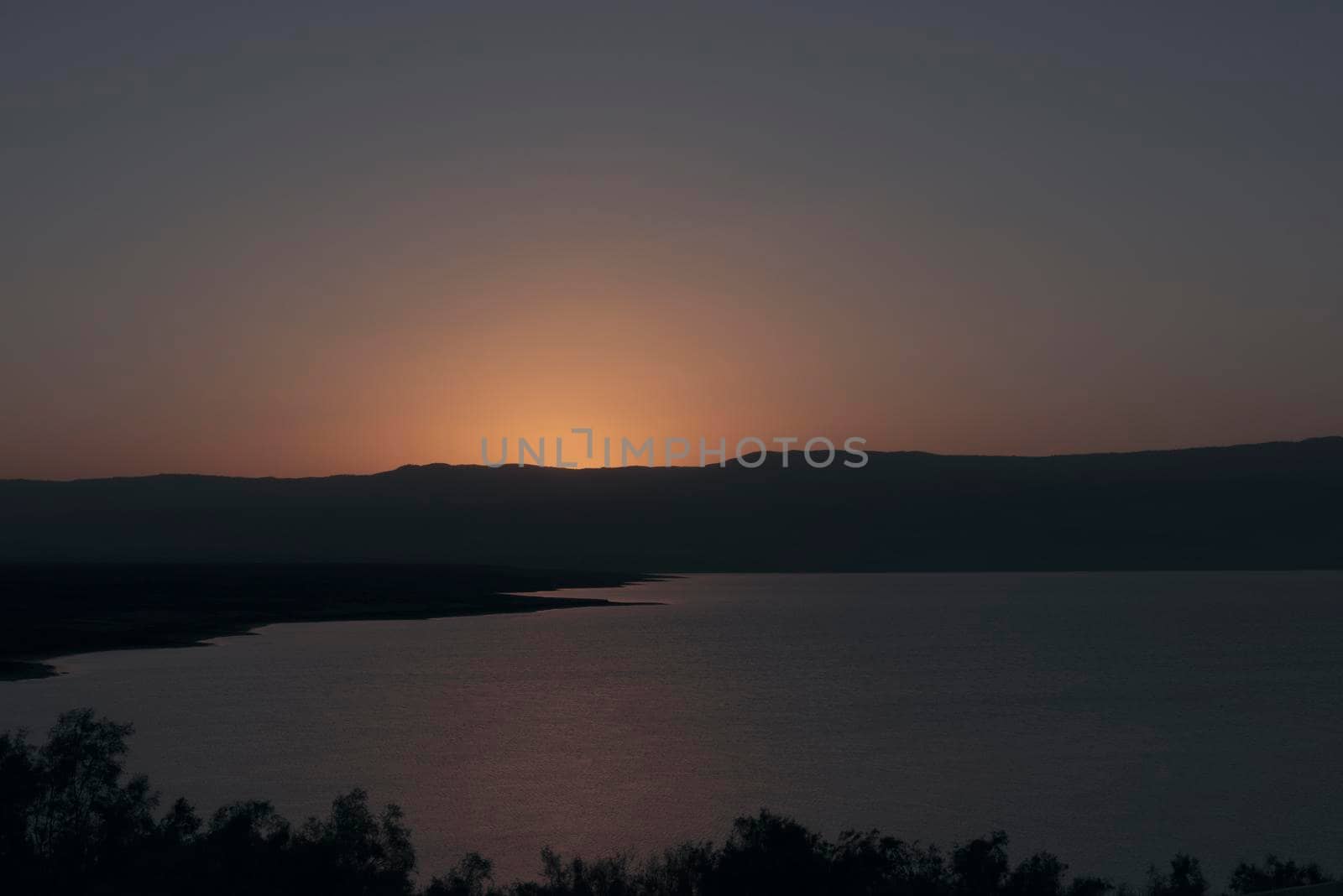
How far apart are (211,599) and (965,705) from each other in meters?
80.7

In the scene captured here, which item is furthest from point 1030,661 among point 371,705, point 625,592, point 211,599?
point 625,592

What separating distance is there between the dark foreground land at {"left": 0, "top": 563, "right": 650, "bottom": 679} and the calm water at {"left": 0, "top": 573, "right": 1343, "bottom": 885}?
6193 mm

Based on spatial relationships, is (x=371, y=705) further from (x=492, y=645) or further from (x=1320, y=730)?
(x=1320, y=730)

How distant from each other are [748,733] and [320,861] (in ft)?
101

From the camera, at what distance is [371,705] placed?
181 feet

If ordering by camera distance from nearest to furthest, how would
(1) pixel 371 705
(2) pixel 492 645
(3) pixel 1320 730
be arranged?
(3) pixel 1320 730
(1) pixel 371 705
(2) pixel 492 645

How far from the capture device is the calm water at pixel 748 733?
33000mm

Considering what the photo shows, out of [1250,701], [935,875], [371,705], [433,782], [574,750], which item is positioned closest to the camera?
[935,875]

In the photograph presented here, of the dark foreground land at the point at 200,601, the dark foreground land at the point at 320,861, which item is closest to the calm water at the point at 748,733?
the dark foreground land at the point at 200,601

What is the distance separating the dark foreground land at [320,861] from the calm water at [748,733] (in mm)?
6340

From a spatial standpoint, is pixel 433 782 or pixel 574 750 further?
pixel 574 750

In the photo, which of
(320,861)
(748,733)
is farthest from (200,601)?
(320,861)

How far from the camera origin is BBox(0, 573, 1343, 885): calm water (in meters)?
33.0

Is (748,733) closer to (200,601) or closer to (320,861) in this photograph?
(320,861)
